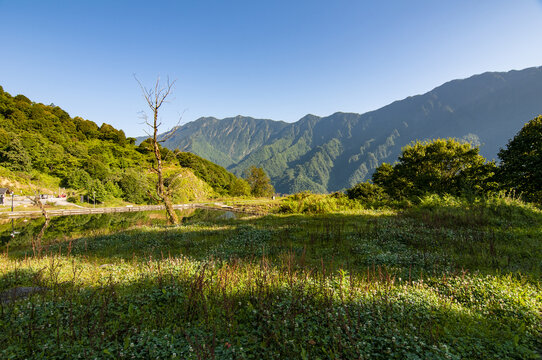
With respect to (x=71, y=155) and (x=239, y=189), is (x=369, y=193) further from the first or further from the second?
(x=71, y=155)

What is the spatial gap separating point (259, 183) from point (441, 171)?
6242 centimetres

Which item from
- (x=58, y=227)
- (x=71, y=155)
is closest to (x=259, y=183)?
(x=71, y=155)

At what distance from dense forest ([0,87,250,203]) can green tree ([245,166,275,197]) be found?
20480 millimetres

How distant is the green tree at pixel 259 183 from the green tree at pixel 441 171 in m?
57.6

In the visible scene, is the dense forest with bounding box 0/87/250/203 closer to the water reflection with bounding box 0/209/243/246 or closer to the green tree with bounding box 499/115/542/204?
the water reflection with bounding box 0/209/243/246

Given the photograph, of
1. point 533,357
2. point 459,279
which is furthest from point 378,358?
point 459,279

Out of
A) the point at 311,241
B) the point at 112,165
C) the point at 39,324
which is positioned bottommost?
the point at 311,241

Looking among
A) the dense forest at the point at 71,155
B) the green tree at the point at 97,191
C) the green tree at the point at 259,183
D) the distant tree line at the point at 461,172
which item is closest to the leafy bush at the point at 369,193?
the distant tree line at the point at 461,172

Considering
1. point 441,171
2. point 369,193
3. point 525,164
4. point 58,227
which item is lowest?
point 58,227

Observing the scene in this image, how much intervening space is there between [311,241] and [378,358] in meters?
6.34

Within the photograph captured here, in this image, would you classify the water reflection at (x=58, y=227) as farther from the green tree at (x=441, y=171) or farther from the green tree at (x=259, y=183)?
the green tree at (x=259, y=183)

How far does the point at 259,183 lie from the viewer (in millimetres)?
77438

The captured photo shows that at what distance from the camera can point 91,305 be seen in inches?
140

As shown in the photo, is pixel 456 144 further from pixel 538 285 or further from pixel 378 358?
pixel 378 358
